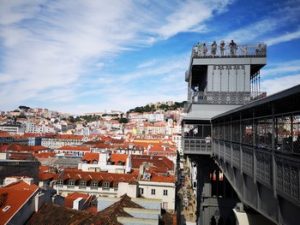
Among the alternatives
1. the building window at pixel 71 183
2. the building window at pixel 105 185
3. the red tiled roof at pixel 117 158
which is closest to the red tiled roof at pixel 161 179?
the building window at pixel 105 185

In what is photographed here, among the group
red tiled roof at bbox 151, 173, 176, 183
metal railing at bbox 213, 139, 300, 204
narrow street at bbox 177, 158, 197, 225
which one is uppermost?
metal railing at bbox 213, 139, 300, 204

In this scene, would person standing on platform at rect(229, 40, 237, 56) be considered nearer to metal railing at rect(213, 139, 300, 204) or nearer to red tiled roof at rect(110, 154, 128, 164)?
metal railing at rect(213, 139, 300, 204)

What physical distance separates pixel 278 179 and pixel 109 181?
97.5 ft

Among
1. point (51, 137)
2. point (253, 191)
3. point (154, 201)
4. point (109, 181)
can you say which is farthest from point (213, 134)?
point (51, 137)

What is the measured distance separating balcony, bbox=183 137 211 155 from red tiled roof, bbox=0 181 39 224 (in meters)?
8.37

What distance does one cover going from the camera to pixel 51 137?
13138 centimetres

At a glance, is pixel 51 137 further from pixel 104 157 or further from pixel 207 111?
pixel 207 111

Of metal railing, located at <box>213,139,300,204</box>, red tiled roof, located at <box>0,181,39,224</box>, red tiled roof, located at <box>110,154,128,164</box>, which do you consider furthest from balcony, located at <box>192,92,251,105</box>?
red tiled roof, located at <box>110,154,128,164</box>

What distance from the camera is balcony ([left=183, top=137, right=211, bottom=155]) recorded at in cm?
1738

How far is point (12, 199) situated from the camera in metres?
17.4

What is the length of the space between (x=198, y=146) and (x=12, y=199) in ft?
32.0

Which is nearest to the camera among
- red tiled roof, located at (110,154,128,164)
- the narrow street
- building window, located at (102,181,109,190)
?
building window, located at (102,181,109,190)

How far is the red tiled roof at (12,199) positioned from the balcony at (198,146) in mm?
8373

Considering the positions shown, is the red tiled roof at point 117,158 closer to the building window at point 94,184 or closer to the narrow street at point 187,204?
the narrow street at point 187,204
